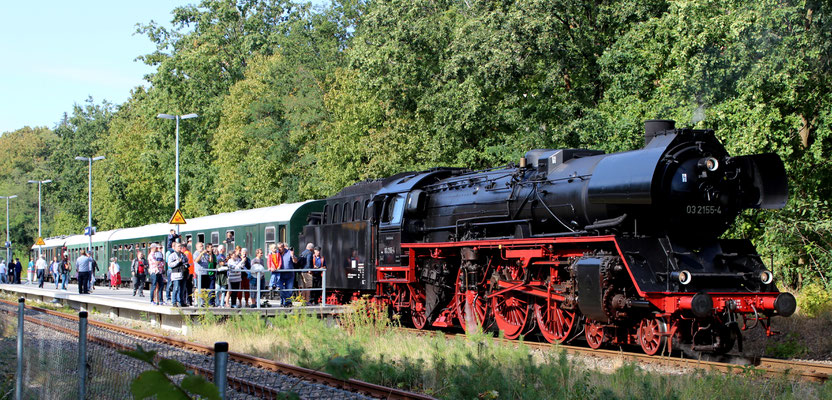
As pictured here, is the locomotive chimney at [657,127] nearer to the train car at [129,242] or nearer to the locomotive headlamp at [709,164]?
the locomotive headlamp at [709,164]

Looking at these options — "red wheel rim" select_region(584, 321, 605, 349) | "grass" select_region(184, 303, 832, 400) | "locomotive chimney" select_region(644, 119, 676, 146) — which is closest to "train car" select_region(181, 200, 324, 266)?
"grass" select_region(184, 303, 832, 400)

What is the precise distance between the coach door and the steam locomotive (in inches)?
26.3

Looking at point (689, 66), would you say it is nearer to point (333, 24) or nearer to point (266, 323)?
point (266, 323)

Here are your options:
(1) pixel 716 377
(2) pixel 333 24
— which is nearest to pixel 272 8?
(2) pixel 333 24

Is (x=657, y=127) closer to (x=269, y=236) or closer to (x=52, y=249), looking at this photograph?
(x=269, y=236)

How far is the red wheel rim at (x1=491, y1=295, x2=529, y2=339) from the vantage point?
14.5 m

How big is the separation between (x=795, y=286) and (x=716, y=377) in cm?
1477

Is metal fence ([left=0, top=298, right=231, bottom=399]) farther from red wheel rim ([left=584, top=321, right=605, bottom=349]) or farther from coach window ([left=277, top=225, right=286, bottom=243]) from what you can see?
coach window ([left=277, top=225, right=286, bottom=243])

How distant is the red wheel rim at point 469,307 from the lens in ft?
50.6

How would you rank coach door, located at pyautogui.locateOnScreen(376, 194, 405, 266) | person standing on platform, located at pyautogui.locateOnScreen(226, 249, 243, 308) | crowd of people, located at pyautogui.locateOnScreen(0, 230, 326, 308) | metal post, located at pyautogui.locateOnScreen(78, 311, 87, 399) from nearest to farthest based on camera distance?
metal post, located at pyautogui.locateOnScreen(78, 311, 87, 399), coach door, located at pyautogui.locateOnScreen(376, 194, 405, 266), crowd of people, located at pyautogui.locateOnScreen(0, 230, 326, 308), person standing on platform, located at pyautogui.locateOnScreen(226, 249, 243, 308)

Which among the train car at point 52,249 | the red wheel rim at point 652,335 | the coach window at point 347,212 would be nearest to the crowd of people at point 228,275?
the coach window at point 347,212

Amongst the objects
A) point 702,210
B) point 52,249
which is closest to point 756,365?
point 702,210

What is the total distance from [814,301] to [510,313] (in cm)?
661

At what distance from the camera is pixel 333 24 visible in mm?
48438
